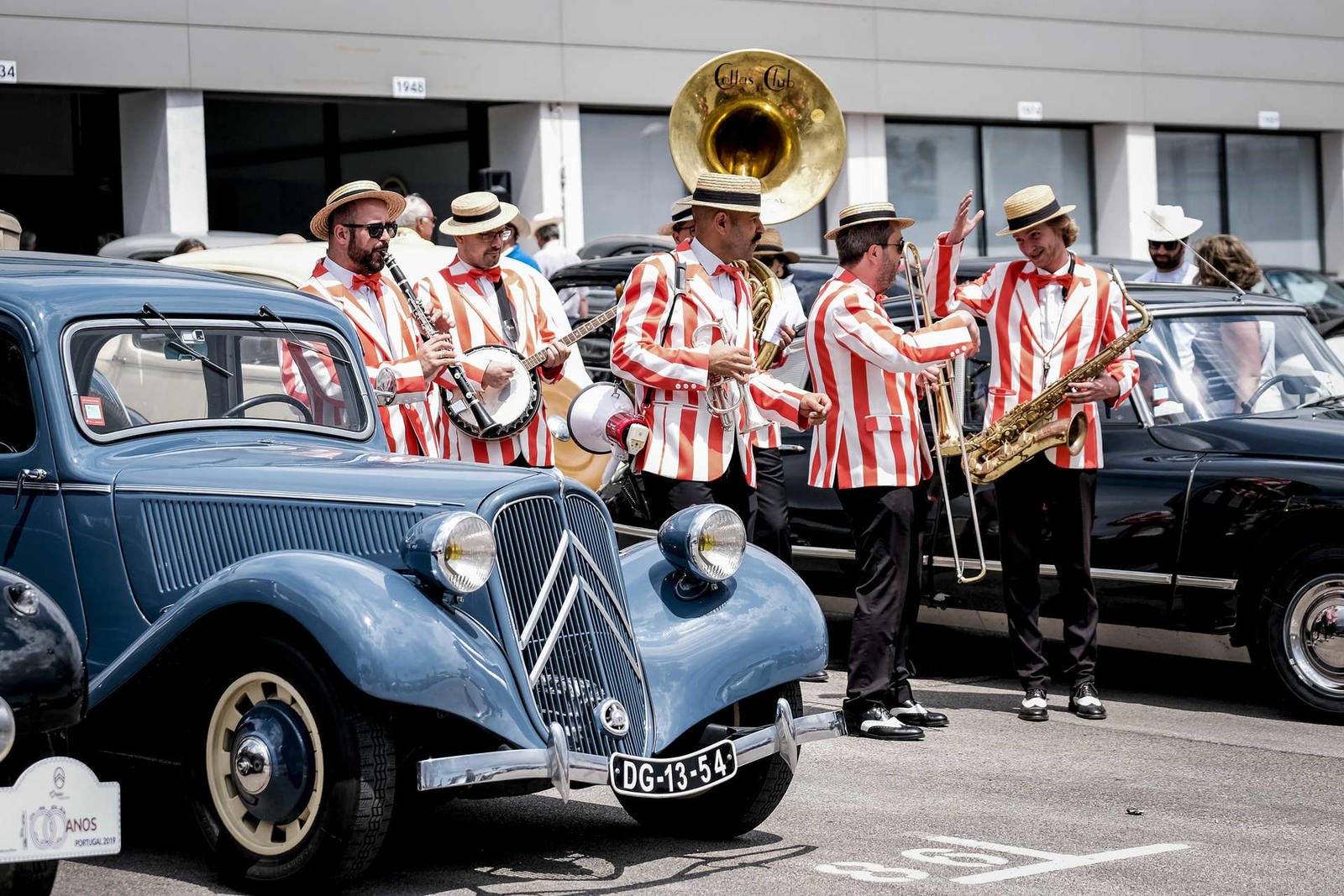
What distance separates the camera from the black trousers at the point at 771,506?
8.62 meters

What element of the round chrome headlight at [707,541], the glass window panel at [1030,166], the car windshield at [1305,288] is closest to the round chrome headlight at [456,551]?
the round chrome headlight at [707,541]

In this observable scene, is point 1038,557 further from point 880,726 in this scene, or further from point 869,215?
point 869,215

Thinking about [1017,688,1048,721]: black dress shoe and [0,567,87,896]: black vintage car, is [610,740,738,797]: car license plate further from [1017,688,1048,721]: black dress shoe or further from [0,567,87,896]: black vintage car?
[1017,688,1048,721]: black dress shoe

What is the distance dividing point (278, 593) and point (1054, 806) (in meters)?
2.84

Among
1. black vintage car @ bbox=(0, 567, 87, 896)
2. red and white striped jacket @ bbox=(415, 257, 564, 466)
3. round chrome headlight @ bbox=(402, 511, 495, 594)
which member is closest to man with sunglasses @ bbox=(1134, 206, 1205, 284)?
red and white striped jacket @ bbox=(415, 257, 564, 466)

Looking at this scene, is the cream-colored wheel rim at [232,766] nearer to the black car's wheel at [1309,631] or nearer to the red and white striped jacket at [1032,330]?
the red and white striped jacket at [1032,330]

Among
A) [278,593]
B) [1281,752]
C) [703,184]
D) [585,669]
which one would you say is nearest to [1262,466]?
[1281,752]

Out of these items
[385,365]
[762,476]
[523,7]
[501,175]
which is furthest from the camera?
[523,7]

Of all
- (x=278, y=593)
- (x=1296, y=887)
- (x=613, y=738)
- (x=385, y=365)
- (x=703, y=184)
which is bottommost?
(x=1296, y=887)

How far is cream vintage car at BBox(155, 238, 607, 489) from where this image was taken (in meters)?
10.4

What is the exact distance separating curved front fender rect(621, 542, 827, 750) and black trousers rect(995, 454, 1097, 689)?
209cm

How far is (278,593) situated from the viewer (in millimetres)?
4848

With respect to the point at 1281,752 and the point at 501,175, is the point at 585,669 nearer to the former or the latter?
the point at 1281,752

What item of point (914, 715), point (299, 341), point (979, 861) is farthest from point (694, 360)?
point (979, 861)
